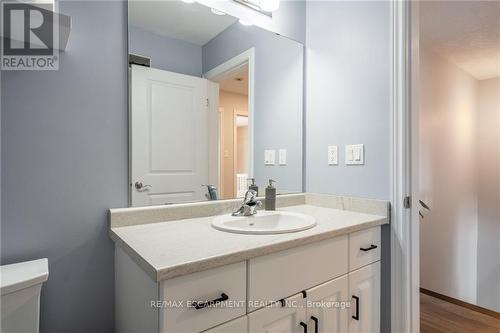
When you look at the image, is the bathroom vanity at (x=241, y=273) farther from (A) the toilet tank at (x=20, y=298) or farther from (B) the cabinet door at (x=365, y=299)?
(A) the toilet tank at (x=20, y=298)

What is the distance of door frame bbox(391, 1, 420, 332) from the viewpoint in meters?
1.31

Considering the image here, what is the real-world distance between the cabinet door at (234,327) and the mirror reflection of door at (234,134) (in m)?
0.71

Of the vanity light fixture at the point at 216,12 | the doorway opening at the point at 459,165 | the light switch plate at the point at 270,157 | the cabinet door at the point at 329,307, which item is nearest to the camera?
the cabinet door at the point at 329,307

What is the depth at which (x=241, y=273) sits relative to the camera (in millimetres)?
843

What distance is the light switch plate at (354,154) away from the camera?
57.7 inches

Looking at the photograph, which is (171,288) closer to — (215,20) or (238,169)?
(238,169)

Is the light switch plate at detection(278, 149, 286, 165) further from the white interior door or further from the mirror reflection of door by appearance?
the white interior door

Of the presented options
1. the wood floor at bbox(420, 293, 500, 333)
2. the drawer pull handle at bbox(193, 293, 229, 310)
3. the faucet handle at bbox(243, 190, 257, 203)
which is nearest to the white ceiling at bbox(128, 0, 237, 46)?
the faucet handle at bbox(243, 190, 257, 203)

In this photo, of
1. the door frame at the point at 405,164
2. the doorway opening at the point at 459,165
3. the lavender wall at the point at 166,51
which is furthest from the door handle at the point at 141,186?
the doorway opening at the point at 459,165

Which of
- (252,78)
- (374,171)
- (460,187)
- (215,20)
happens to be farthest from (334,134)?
(460,187)

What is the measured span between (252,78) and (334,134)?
58cm

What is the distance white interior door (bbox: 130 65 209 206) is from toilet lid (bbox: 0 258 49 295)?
393 mm

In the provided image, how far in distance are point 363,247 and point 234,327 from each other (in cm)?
70

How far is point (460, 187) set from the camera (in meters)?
3.16
